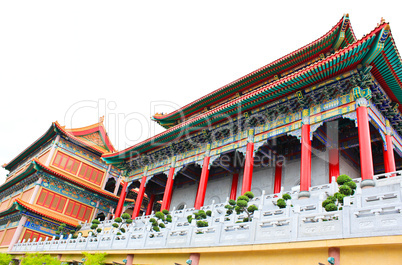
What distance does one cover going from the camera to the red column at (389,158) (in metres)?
12.8

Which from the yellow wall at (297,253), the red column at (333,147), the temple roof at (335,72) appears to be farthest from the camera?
the red column at (333,147)

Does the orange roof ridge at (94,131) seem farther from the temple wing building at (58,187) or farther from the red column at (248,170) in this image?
the red column at (248,170)

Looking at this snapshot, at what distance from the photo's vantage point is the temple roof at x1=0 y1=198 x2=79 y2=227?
23.4 meters

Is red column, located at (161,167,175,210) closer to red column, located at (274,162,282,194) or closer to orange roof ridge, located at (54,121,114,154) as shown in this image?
red column, located at (274,162,282,194)

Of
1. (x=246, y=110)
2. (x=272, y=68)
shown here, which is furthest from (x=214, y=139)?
(x=272, y=68)

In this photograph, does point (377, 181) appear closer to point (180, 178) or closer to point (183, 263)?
point (183, 263)

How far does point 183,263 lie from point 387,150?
31.0ft

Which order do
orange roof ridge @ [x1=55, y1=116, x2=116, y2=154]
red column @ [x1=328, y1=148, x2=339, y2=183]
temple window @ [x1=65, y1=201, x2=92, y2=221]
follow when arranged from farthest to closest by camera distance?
orange roof ridge @ [x1=55, y1=116, x2=116, y2=154] < temple window @ [x1=65, y1=201, x2=92, y2=221] < red column @ [x1=328, y1=148, x2=339, y2=183]

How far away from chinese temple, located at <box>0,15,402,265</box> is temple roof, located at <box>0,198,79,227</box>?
131 mm

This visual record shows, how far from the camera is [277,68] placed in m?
18.9

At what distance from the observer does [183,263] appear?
10.5 meters

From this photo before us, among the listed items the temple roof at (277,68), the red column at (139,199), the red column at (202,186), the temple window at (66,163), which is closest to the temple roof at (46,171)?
the temple window at (66,163)

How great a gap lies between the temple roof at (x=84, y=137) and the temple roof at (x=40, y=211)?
672 cm

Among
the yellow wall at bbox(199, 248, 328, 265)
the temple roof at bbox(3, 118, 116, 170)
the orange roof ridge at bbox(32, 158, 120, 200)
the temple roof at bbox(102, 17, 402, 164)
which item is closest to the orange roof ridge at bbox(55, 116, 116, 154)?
the temple roof at bbox(3, 118, 116, 170)
